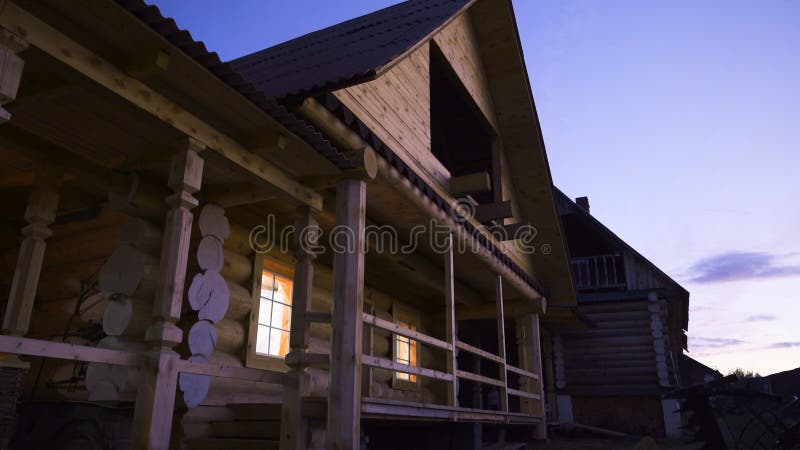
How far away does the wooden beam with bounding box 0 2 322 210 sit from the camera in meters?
3.67

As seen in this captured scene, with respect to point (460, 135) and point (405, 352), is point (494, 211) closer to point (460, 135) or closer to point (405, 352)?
point (405, 352)

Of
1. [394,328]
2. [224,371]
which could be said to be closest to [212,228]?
[224,371]

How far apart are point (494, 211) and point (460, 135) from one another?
484cm

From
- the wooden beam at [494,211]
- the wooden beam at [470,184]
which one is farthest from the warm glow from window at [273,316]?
the wooden beam at [494,211]

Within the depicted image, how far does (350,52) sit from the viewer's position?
757 centimetres

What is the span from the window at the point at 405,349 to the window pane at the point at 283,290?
3.46 metres

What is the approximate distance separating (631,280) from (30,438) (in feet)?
53.3

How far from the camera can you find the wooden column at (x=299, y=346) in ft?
18.8

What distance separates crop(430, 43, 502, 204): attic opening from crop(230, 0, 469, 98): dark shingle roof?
5.44ft

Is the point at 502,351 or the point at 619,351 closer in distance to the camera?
the point at 502,351

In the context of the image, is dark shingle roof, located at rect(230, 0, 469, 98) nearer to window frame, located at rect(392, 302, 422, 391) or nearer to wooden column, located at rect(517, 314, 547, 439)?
window frame, located at rect(392, 302, 422, 391)

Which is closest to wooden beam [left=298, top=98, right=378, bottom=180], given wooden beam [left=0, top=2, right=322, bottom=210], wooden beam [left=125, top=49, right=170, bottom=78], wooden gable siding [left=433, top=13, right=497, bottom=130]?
wooden beam [left=0, top=2, right=322, bottom=210]

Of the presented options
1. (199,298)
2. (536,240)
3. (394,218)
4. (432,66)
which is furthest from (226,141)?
(536,240)

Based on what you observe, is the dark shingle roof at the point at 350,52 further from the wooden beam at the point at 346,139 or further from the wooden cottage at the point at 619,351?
the wooden cottage at the point at 619,351
